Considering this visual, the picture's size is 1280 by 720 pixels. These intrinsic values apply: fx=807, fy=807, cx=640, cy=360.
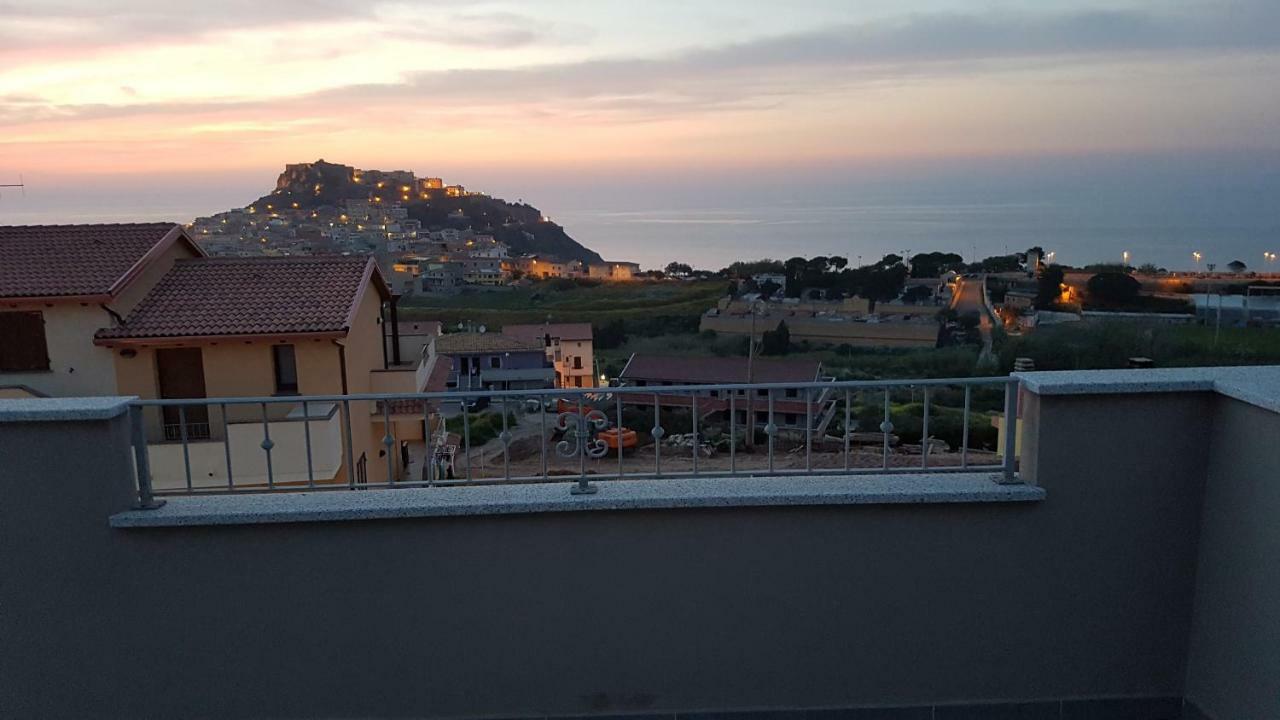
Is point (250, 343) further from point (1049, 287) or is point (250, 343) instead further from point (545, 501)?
point (1049, 287)

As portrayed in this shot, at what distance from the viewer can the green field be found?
2950cm

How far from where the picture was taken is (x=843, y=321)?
26.9m

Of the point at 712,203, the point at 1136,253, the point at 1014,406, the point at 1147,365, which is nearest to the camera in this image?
the point at 1014,406

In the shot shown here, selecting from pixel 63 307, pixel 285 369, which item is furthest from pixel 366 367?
pixel 63 307

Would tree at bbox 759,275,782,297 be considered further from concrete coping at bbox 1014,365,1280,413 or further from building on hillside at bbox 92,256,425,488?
concrete coping at bbox 1014,365,1280,413

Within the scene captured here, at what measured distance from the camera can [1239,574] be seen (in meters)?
2.98

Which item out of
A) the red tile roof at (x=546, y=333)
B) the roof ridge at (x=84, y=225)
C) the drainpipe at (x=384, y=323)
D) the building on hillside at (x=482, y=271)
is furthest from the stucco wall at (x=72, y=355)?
the building on hillside at (x=482, y=271)

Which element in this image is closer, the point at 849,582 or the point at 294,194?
the point at 849,582

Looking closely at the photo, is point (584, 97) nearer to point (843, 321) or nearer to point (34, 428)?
point (843, 321)

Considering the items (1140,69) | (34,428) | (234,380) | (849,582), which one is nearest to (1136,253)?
(1140,69)

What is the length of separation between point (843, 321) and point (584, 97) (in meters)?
29.2

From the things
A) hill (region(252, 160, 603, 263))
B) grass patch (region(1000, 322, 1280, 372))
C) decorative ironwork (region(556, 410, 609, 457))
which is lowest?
grass patch (region(1000, 322, 1280, 372))

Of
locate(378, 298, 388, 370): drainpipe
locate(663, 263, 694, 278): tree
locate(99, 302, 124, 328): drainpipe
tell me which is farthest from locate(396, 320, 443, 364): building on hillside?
locate(663, 263, 694, 278): tree

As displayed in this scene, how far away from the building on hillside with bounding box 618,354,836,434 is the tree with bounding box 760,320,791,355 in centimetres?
655
